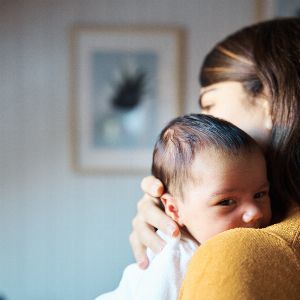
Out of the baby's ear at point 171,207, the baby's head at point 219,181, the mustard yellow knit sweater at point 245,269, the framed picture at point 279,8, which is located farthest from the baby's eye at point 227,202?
the framed picture at point 279,8

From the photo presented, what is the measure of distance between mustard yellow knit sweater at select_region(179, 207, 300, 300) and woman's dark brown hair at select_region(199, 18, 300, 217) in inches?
10.1

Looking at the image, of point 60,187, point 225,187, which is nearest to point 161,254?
point 225,187

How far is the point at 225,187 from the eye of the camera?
2.78ft

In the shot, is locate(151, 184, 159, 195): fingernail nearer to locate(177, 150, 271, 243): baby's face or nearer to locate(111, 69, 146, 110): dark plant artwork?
locate(177, 150, 271, 243): baby's face

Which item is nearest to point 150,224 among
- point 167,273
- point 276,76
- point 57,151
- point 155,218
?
point 155,218

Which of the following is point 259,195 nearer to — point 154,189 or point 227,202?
point 227,202

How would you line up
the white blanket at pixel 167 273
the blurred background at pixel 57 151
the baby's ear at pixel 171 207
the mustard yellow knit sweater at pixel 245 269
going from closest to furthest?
1. the mustard yellow knit sweater at pixel 245 269
2. the white blanket at pixel 167 273
3. the baby's ear at pixel 171 207
4. the blurred background at pixel 57 151

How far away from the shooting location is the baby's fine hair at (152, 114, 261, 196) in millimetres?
863

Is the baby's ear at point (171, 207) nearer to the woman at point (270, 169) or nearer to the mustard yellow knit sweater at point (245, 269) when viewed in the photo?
the woman at point (270, 169)

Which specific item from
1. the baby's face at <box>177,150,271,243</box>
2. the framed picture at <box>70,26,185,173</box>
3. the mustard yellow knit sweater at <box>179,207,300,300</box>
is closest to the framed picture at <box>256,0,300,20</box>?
the framed picture at <box>70,26,185,173</box>

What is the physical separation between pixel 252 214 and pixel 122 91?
7.60ft

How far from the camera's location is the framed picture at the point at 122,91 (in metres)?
3.01

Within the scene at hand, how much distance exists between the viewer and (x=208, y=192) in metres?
0.86

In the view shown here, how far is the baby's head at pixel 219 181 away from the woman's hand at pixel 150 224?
41mm
